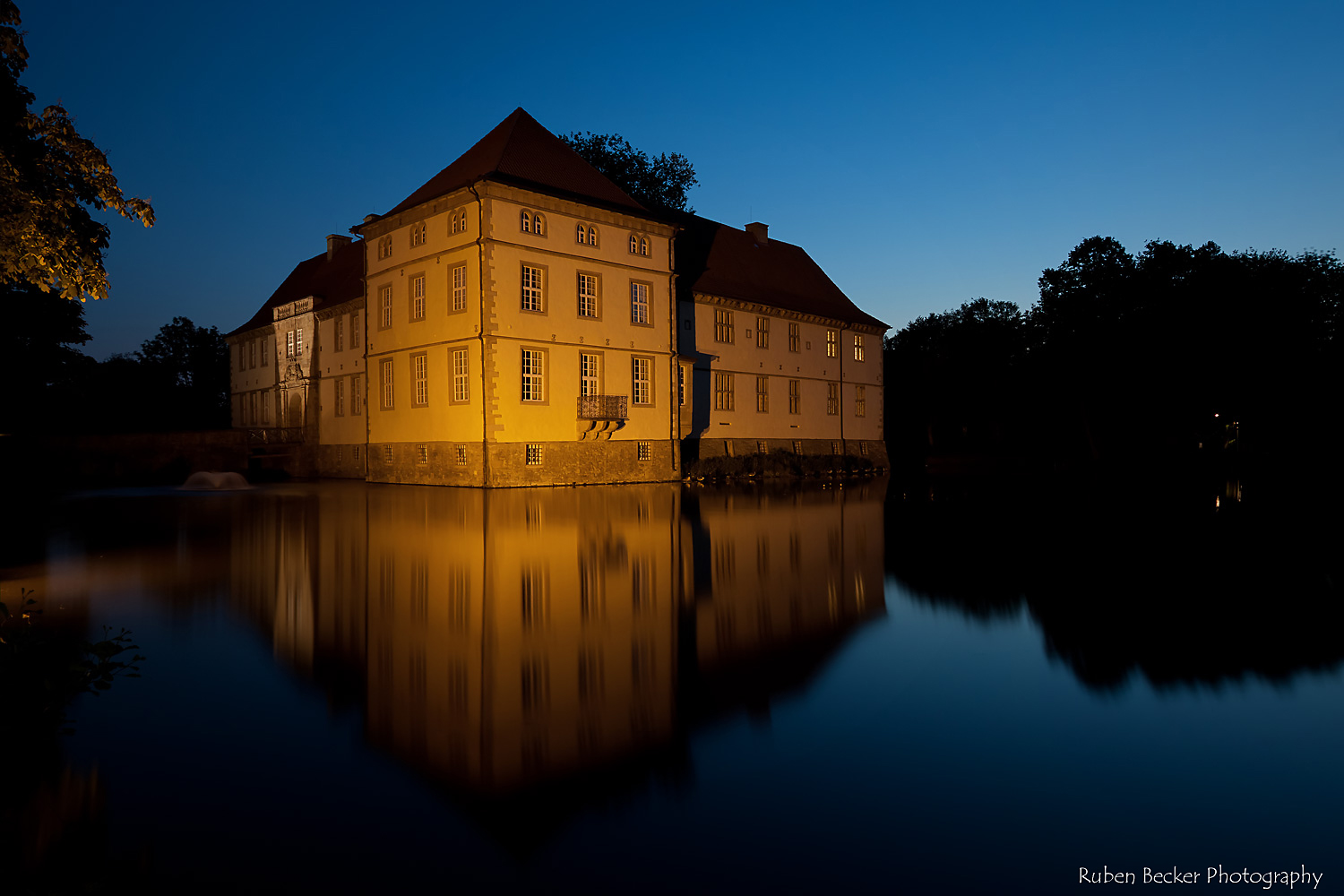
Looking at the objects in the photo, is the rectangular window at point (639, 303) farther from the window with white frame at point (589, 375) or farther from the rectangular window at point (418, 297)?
the rectangular window at point (418, 297)

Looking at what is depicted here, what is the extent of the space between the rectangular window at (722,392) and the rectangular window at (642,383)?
6804 mm

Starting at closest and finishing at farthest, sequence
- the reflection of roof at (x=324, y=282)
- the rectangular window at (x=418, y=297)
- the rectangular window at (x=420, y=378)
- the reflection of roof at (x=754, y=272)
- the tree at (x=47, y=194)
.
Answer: the tree at (x=47, y=194) < the rectangular window at (x=420, y=378) < the rectangular window at (x=418, y=297) < the reflection of roof at (x=324, y=282) < the reflection of roof at (x=754, y=272)

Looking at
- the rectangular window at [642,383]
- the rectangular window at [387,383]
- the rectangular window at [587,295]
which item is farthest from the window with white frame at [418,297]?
the rectangular window at [642,383]

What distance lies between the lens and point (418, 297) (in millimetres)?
32969

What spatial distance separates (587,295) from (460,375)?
605cm

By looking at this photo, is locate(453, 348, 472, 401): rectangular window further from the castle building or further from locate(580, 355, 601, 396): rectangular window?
locate(580, 355, 601, 396): rectangular window

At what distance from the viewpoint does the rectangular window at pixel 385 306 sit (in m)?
34.4

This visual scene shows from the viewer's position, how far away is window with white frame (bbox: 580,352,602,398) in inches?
1289

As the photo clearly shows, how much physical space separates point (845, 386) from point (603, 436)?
2157 centimetres

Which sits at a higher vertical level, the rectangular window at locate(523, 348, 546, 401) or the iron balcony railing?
the rectangular window at locate(523, 348, 546, 401)

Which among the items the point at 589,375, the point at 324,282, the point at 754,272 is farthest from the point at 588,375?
the point at 324,282

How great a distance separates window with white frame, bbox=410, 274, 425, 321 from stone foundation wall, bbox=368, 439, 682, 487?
504 centimetres


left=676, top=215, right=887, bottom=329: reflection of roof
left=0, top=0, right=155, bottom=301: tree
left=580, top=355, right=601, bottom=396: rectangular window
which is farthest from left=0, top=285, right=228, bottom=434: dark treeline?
left=676, top=215, right=887, bottom=329: reflection of roof

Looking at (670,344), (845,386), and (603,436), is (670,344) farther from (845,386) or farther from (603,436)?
(845,386)
